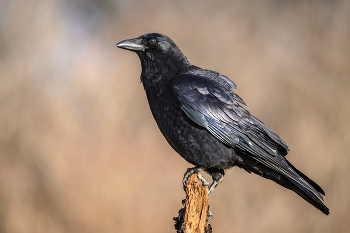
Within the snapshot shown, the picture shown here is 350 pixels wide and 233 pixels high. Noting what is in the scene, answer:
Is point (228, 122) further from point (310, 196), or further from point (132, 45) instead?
point (132, 45)

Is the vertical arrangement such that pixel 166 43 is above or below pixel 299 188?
above

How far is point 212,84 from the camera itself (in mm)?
3508

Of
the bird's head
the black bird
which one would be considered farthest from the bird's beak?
the black bird

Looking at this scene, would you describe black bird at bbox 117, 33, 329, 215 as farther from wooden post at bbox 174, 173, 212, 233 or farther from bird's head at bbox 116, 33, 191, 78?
wooden post at bbox 174, 173, 212, 233

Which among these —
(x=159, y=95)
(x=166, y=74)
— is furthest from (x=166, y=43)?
(x=159, y=95)

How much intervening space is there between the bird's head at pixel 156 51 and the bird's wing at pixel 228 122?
13.3 inches

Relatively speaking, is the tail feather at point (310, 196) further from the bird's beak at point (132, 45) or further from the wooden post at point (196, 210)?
the bird's beak at point (132, 45)

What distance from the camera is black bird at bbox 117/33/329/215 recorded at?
127 inches

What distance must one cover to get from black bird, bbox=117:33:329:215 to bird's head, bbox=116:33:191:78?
0.28m

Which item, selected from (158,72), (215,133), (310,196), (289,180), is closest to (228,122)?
(215,133)

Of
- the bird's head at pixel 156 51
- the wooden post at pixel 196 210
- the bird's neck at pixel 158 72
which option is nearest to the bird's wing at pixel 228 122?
the bird's neck at pixel 158 72

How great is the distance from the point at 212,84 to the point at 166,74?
559mm

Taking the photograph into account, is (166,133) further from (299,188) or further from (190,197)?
(299,188)

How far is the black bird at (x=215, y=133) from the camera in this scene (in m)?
3.23
